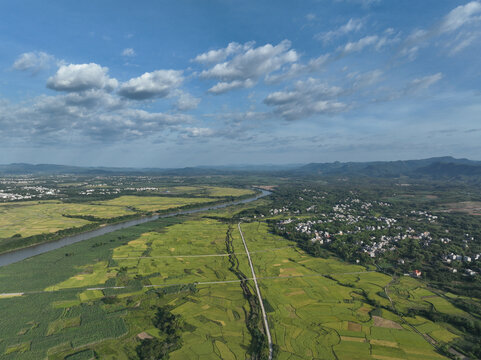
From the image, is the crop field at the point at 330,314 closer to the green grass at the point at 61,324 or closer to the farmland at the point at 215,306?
the farmland at the point at 215,306

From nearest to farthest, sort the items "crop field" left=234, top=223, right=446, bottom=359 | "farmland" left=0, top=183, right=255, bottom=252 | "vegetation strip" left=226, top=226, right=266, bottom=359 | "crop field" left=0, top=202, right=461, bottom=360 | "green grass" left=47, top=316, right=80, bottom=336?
"vegetation strip" left=226, top=226, right=266, bottom=359 → "crop field" left=234, top=223, right=446, bottom=359 → "crop field" left=0, top=202, right=461, bottom=360 → "green grass" left=47, top=316, right=80, bottom=336 → "farmland" left=0, top=183, right=255, bottom=252

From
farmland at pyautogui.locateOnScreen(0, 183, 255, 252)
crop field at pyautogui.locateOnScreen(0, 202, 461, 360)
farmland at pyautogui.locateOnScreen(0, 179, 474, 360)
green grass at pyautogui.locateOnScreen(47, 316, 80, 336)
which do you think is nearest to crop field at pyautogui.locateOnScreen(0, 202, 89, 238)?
farmland at pyautogui.locateOnScreen(0, 183, 255, 252)

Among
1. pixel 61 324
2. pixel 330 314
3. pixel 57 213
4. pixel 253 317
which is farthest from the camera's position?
pixel 57 213

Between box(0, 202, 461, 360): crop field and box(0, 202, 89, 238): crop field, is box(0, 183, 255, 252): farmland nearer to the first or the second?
box(0, 202, 89, 238): crop field

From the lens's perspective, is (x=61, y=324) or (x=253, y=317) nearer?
(x=61, y=324)

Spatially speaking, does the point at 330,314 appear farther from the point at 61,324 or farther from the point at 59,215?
the point at 59,215

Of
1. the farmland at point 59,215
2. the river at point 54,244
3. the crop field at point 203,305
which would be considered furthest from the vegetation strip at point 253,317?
the farmland at point 59,215

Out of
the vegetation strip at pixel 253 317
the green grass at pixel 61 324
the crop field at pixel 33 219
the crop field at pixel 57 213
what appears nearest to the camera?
the vegetation strip at pixel 253 317

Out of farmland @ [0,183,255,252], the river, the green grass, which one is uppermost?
farmland @ [0,183,255,252]

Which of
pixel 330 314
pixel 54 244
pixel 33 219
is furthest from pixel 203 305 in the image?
pixel 33 219

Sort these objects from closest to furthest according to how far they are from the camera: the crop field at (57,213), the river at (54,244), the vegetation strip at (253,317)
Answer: the vegetation strip at (253,317) → the river at (54,244) → the crop field at (57,213)

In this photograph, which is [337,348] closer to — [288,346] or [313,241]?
[288,346]

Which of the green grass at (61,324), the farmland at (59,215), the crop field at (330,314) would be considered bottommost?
the crop field at (330,314)
